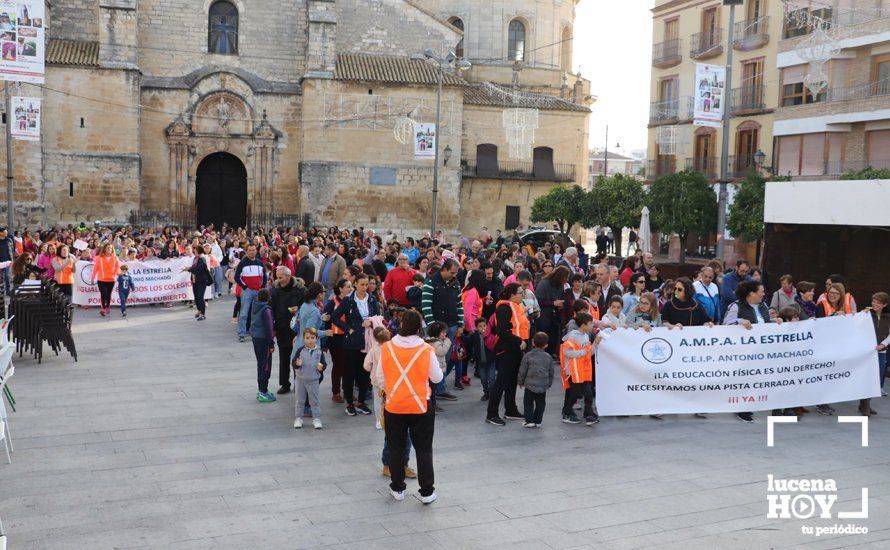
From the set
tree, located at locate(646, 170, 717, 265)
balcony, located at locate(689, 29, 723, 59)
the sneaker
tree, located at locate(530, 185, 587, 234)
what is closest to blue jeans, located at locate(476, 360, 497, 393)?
the sneaker

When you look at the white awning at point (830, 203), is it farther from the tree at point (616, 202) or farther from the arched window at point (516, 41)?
the arched window at point (516, 41)

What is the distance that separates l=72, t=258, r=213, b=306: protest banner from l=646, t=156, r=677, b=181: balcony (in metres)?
24.2

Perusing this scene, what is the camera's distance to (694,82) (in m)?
33.4

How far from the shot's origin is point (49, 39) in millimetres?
32781

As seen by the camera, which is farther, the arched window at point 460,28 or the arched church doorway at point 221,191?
the arched window at point 460,28

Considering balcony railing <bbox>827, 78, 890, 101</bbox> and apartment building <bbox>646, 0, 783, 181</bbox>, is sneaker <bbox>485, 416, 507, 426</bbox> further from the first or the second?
balcony railing <bbox>827, 78, 890, 101</bbox>

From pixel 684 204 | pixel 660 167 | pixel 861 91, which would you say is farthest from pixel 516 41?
pixel 861 91

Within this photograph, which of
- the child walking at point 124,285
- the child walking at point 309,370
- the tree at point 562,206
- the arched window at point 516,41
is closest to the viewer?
the child walking at point 309,370

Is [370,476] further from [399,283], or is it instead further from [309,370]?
[399,283]

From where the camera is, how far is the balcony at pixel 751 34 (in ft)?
112

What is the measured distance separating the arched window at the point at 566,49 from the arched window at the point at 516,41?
2.57 metres

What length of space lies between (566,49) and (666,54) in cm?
767

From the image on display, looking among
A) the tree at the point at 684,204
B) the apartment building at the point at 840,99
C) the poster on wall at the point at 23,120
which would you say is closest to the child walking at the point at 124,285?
the poster on wall at the point at 23,120

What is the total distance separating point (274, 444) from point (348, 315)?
180cm
